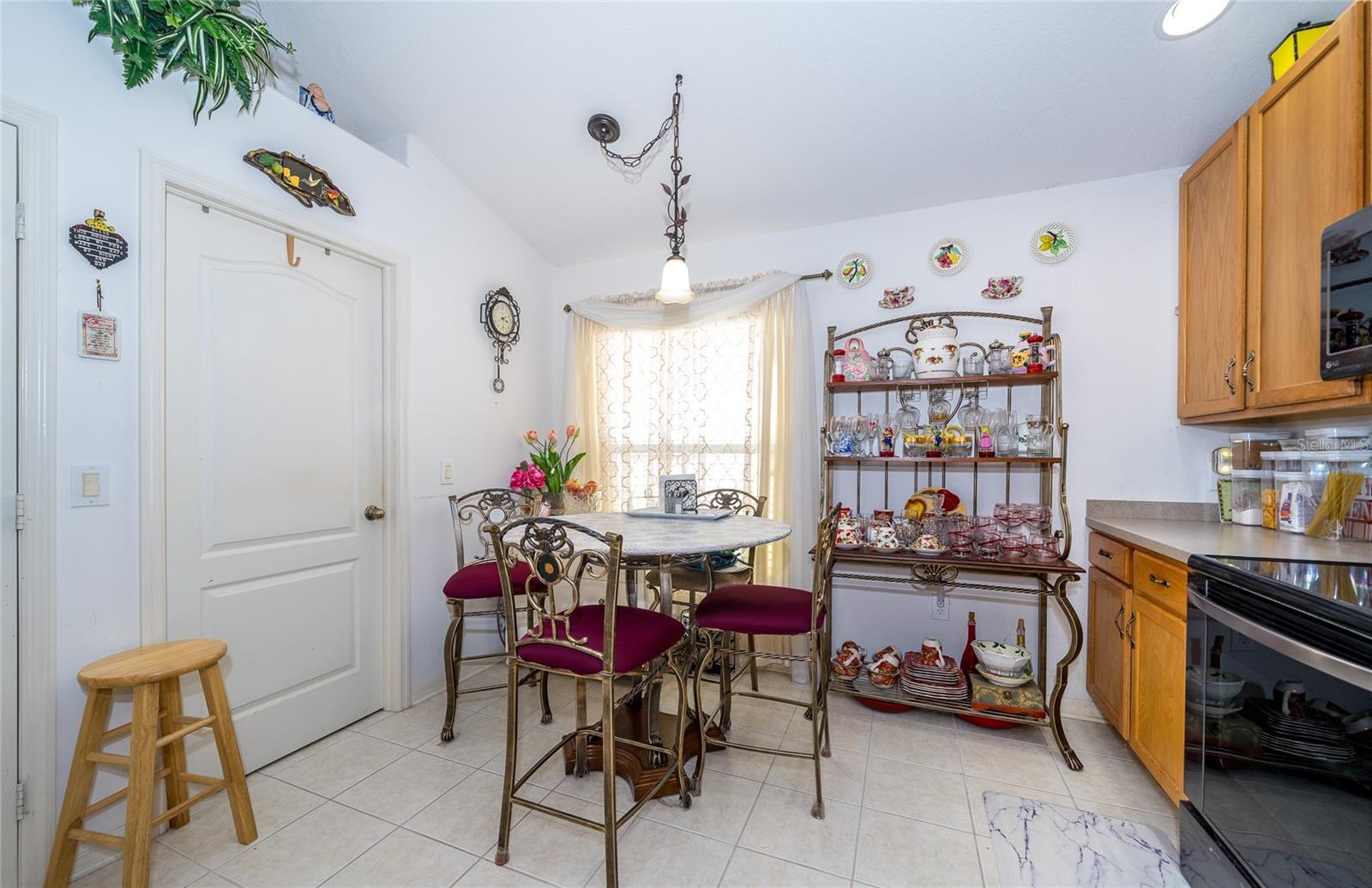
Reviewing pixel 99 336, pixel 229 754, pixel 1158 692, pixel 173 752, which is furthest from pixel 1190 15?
pixel 173 752

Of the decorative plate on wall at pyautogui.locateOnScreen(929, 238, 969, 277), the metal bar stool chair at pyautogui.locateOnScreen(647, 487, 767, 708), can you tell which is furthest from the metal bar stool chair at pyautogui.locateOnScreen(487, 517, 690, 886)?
the decorative plate on wall at pyautogui.locateOnScreen(929, 238, 969, 277)

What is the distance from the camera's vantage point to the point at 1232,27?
1.76 meters

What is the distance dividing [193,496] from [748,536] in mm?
1955

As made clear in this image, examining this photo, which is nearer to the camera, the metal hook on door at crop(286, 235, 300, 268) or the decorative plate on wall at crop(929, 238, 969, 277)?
the metal hook on door at crop(286, 235, 300, 268)

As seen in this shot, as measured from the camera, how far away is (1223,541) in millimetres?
1787

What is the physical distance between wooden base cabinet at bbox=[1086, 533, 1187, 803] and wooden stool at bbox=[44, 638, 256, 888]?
9.59 feet

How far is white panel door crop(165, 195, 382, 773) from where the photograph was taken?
1860 mm

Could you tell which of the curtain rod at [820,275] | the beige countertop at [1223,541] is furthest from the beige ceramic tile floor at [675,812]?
the curtain rod at [820,275]

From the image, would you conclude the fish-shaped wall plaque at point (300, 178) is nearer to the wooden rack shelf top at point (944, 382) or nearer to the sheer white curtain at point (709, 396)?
the sheer white curtain at point (709, 396)

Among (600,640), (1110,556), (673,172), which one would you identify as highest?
(673,172)

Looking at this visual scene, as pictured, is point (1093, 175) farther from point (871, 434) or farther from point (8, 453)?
point (8, 453)

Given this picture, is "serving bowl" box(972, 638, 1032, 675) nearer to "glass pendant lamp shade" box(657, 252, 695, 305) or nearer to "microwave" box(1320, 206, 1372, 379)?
"microwave" box(1320, 206, 1372, 379)

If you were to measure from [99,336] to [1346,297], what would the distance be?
360 centimetres

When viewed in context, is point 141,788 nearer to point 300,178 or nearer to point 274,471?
point 274,471
